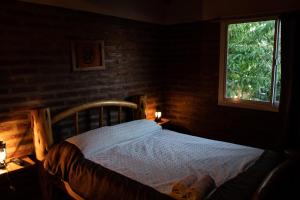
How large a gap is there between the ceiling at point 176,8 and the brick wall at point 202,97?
145 mm

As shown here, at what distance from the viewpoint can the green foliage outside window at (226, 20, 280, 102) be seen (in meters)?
3.00

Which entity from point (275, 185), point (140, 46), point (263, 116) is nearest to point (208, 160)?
point (275, 185)

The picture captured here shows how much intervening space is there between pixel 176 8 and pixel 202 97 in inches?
51.3

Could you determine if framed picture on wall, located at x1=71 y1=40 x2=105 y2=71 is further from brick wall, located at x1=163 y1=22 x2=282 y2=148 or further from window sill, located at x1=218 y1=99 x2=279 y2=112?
window sill, located at x1=218 y1=99 x2=279 y2=112

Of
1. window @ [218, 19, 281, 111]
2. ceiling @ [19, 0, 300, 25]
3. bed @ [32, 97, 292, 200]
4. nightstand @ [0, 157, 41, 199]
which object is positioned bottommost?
nightstand @ [0, 157, 41, 199]

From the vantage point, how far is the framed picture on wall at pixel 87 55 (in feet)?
9.12

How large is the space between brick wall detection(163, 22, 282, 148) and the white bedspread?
0.66m

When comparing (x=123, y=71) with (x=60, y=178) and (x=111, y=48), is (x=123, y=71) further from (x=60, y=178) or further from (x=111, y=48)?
(x=60, y=178)

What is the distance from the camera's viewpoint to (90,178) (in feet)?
6.91

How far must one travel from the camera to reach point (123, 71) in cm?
334

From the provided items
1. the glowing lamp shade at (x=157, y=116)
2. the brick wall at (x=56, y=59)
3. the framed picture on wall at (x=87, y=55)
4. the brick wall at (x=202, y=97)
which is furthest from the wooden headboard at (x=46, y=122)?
the brick wall at (x=202, y=97)

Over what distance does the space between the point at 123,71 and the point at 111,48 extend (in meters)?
0.34

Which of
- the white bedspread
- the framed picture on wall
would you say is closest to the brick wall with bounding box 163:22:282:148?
the white bedspread

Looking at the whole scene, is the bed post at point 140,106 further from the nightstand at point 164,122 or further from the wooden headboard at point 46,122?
the wooden headboard at point 46,122
